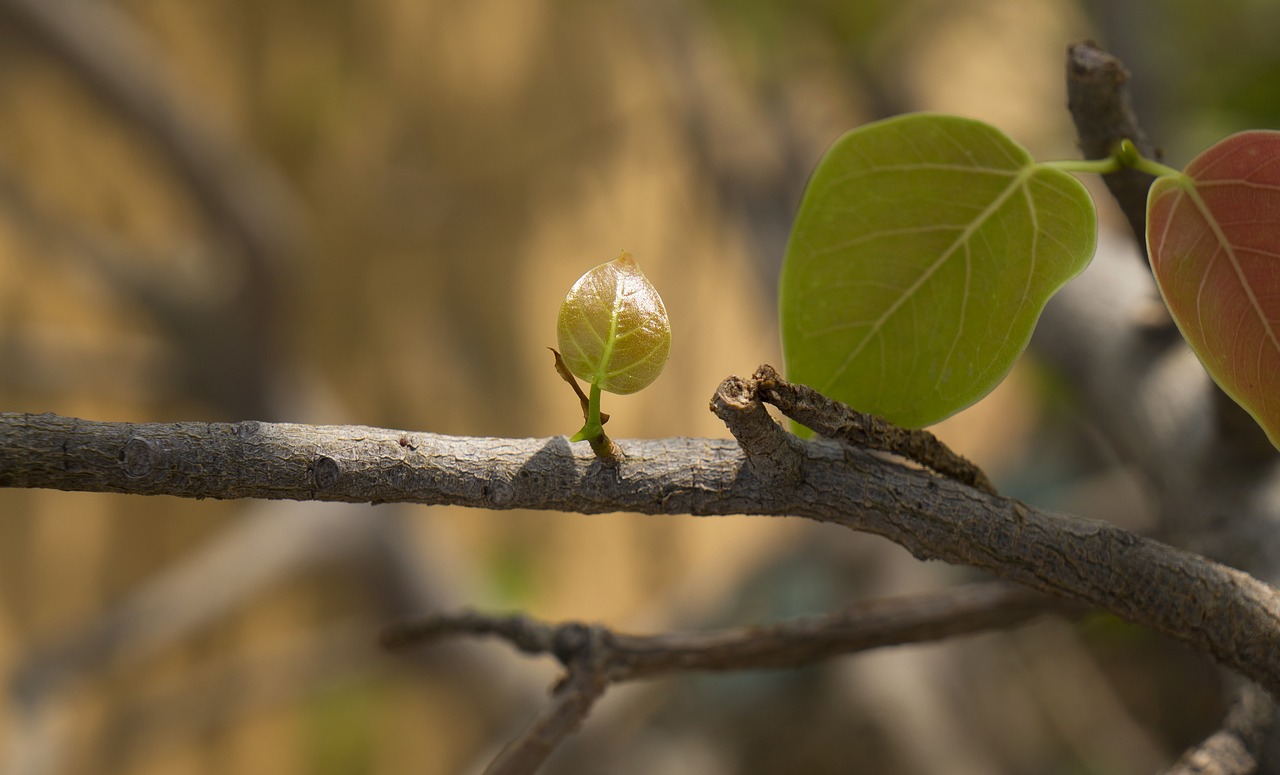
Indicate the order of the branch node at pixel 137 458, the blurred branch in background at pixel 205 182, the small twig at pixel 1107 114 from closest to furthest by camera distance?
the branch node at pixel 137 458, the small twig at pixel 1107 114, the blurred branch in background at pixel 205 182

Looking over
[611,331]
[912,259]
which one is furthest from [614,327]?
[912,259]

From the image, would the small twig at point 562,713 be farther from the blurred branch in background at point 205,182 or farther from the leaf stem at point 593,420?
the blurred branch in background at point 205,182

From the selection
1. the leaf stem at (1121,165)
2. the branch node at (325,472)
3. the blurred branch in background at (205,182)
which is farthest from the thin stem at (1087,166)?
the blurred branch in background at (205,182)

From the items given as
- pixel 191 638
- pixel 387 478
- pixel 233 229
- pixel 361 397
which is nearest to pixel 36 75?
pixel 233 229

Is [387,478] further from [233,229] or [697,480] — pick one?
[233,229]

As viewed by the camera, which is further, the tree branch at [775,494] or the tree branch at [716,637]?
the tree branch at [716,637]

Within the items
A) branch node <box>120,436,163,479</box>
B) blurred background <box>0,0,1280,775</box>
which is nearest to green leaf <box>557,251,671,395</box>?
branch node <box>120,436,163,479</box>

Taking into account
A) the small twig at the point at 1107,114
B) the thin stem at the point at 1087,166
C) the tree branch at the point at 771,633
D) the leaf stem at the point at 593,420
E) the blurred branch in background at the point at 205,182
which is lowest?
the tree branch at the point at 771,633
